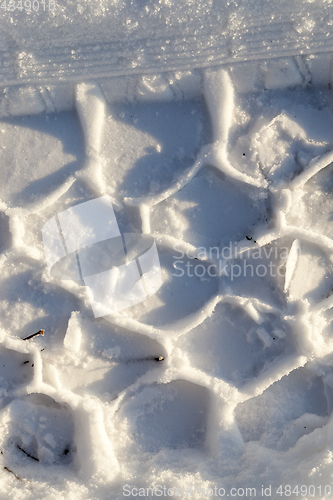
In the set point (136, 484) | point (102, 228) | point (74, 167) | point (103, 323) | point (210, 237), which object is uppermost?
point (74, 167)

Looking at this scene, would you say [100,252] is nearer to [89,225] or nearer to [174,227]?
[89,225]

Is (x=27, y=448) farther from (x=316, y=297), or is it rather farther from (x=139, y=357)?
(x=316, y=297)

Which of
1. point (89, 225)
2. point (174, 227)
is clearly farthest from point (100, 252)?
point (174, 227)

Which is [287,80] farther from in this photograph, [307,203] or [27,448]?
[27,448]

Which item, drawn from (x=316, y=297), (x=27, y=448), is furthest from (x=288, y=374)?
(x=27, y=448)

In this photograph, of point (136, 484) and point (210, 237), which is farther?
point (210, 237)

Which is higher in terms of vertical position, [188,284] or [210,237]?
[210,237]

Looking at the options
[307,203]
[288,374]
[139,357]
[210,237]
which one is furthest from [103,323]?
[307,203]
